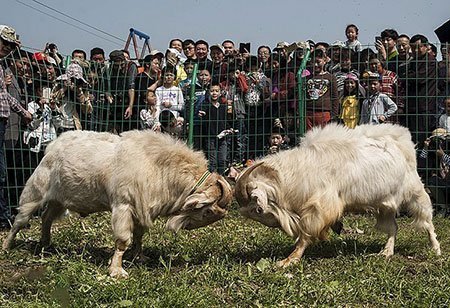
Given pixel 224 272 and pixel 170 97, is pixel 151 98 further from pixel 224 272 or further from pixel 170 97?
pixel 224 272

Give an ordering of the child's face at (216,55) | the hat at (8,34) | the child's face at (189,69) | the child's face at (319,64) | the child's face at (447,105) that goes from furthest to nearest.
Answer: the child's face at (216,55) < the child's face at (189,69) < the child's face at (319,64) < the child's face at (447,105) < the hat at (8,34)

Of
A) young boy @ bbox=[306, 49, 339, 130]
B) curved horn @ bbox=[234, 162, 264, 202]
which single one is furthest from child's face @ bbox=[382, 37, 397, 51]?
curved horn @ bbox=[234, 162, 264, 202]

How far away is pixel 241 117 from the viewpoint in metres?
11.3

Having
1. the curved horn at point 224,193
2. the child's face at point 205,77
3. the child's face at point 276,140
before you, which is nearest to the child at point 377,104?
the child's face at point 276,140

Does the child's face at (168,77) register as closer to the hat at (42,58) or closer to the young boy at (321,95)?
the hat at (42,58)

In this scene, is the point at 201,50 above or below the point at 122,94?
above

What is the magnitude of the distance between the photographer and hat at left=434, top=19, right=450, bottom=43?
2528 millimetres

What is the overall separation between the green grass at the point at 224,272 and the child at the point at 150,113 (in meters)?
3.02

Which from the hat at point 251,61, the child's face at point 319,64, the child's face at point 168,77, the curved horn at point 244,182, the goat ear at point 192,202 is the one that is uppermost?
the hat at point 251,61

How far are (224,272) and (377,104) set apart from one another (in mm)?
5105

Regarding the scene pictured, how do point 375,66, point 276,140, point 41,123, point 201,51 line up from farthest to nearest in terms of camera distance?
point 201,51, point 276,140, point 375,66, point 41,123

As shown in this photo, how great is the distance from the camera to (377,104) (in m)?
10.6

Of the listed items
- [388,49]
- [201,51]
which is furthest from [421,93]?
[201,51]

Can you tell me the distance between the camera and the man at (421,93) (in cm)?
1050
